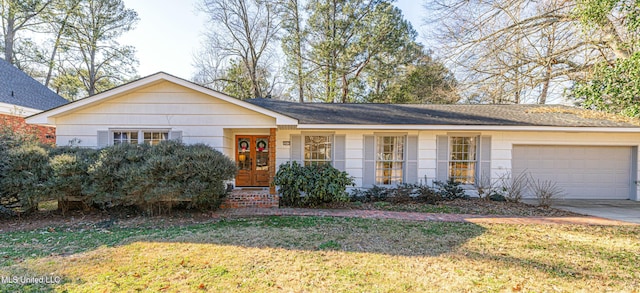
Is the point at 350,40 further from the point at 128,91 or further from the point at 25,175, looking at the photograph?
the point at 25,175

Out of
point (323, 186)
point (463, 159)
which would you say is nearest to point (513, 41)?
point (463, 159)

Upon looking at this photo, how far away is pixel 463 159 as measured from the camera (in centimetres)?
905

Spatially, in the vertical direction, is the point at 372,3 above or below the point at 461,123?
above

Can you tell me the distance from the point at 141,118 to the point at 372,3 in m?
16.6

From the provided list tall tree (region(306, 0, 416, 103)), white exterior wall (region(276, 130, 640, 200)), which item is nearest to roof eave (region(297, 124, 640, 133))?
white exterior wall (region(276, 130, 640, 200))

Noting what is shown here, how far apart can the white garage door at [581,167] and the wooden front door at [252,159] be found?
27.5 feet

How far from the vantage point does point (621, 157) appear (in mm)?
9039

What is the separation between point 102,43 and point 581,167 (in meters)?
29.3

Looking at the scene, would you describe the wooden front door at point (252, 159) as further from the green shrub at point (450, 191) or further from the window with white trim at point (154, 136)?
the green shrub at point (450, 191)

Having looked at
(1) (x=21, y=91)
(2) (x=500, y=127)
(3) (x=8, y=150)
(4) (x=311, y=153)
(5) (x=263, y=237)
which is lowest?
(5) (x=263, y=237)

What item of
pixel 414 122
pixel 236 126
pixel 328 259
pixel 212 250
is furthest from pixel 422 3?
pixel 212 250

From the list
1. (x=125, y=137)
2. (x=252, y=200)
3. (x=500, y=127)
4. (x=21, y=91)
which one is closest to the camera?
(x=252, y=200)

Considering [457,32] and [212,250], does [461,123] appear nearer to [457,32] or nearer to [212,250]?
[457,32]

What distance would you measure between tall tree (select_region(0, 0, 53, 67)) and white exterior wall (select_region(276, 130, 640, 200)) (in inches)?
804
